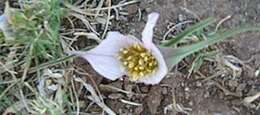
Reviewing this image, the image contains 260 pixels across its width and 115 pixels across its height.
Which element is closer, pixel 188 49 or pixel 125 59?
pixel 188 49

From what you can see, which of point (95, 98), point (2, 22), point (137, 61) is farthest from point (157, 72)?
point (2, 22)

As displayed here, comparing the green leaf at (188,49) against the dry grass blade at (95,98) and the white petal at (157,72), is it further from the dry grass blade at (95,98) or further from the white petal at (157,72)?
the dry grass blade at (95,98)

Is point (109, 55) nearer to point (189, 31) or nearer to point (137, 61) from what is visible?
point (137, 61)

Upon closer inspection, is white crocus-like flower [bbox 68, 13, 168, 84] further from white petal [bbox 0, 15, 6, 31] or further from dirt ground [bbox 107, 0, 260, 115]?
white petal [bbox 0, 15, 6, 31]

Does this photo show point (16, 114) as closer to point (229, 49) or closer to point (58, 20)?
point (58, 20)

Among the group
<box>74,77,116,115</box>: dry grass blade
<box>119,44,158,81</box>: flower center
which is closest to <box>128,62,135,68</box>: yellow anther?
<box>119,44,158,81</box>: flower center

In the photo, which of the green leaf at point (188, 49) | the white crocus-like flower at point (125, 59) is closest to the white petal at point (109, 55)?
the white crocus-like flower at point (125, 59)
